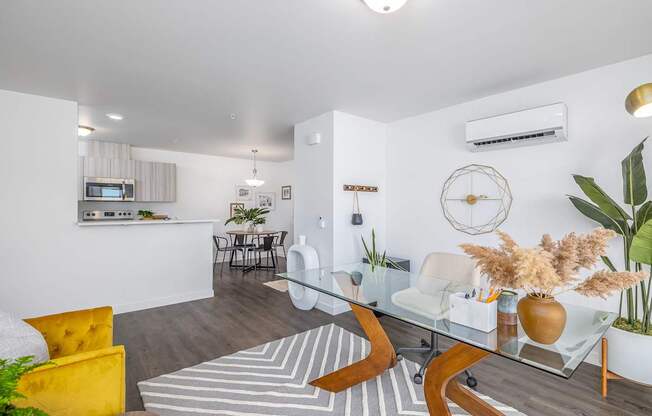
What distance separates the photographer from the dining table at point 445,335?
1219mm

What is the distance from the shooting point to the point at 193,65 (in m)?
2.63

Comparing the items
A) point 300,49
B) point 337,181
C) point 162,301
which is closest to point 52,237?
point 162,301

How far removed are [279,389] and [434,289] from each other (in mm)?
1295

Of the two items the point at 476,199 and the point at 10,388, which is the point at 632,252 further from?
the point at 10,388

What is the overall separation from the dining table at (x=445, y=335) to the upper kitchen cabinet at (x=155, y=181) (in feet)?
15.2

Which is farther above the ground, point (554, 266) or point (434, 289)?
point (554, 266)

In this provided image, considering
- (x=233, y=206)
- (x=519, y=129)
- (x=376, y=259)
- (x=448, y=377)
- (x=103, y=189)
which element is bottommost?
(x=448, y=377)

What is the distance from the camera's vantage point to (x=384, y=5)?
1.72 meters

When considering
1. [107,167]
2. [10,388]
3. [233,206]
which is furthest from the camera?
[233,206]

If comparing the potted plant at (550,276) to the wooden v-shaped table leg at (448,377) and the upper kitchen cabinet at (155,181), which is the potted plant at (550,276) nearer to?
the wooden v-shaped table leg at (448,377)

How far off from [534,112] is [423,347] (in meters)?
2.30

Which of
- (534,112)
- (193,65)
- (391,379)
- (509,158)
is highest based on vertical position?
(193,65)

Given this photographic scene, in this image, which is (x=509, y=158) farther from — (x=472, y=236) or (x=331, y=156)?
(x=331, y=156)

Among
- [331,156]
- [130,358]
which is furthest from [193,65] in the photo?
[130,358]
